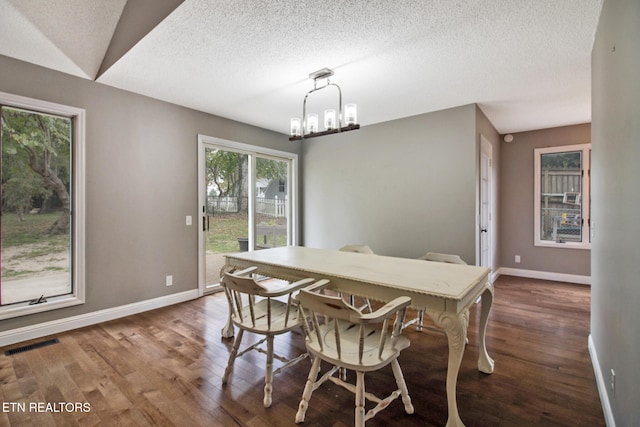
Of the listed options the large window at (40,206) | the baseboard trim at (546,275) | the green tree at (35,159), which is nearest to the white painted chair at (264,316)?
the large window at (40,206)

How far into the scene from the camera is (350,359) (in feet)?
Result: 4.78

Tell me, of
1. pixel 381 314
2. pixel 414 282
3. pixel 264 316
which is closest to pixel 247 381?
pixel 264 316

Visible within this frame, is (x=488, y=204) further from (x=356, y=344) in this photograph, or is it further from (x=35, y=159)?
(x=35, y=159)

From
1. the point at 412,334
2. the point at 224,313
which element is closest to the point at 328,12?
the point at 412,334

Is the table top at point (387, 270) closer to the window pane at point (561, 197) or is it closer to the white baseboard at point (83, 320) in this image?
the white baseboard at point (83, 320)

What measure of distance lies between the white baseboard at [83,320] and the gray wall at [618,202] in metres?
3.95

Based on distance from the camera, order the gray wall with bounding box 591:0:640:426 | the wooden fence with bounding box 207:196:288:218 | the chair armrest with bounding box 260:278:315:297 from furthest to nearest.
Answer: the wooden fence with bounding box 207:196:288:218
the chair armrest with bounding box 260:278:315:297
the gray wall with bounding box 591:0:640:426

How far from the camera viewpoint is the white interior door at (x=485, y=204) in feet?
12.7

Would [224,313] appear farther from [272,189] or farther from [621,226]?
[621,226]

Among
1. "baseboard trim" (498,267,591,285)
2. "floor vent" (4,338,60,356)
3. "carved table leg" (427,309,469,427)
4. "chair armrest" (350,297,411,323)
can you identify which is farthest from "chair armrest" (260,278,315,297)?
"baseboard trim" (498,267,591,285)

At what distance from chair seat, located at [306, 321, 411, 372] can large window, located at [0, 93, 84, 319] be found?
275 cm

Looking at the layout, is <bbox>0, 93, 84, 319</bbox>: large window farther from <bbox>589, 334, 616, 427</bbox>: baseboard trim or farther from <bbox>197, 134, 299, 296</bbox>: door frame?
<bbox>589, 334, 616, 427</bbox>: baseboard trim

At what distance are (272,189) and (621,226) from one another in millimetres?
4312

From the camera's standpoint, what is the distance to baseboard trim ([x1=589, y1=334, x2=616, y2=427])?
5.08 feet
